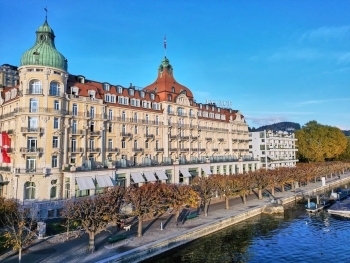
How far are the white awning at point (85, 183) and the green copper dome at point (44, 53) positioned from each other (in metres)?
20.7

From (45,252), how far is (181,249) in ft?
51.5

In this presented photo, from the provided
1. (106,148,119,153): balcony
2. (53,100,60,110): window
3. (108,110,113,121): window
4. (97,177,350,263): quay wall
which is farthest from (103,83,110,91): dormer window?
(97,177,350,263): quay wall

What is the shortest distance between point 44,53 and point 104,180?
25.2 metres

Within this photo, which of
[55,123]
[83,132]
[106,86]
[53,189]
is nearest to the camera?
[53,189]

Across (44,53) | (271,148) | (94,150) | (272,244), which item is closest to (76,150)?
(94,150)

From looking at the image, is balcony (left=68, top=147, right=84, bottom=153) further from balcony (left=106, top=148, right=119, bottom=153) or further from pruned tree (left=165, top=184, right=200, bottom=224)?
pruned tree (left=165, top=184, right=200, bottom=224)

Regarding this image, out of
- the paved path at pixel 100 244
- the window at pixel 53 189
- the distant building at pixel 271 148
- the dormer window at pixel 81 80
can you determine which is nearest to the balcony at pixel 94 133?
the dormer window at pixel 81 80

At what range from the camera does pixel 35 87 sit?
5209cm

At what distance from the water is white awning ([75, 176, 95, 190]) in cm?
2161

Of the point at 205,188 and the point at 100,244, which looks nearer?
the point at 100,244

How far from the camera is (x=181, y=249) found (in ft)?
120

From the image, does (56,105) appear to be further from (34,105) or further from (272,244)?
(272,244)

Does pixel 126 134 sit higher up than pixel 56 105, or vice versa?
pixel 56 105

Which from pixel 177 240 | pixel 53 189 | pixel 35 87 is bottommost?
pixel 177 240
